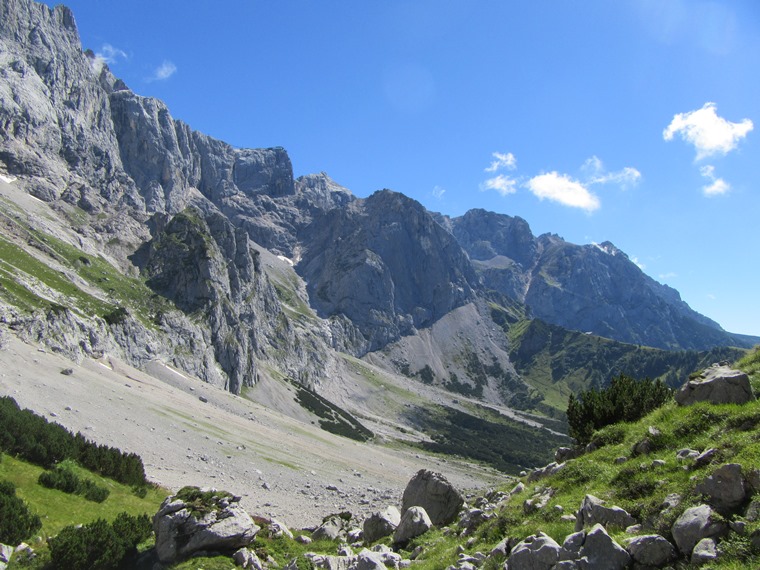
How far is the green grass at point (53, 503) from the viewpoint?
24.6m

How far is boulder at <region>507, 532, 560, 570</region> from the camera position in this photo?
10.4m

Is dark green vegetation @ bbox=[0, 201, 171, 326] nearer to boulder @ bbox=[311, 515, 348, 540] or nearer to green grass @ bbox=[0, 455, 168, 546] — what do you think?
green grass @ bbox=[0, 455, 168, 546]

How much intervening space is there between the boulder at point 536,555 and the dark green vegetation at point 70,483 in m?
27.8

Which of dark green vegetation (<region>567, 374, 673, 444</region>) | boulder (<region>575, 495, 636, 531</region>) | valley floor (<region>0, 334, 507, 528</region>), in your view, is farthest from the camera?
valley floor (<region>0, 334, 507, 528</region>)

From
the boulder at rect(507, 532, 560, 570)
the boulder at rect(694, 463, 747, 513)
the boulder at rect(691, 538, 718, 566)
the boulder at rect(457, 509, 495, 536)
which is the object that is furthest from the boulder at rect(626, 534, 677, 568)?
the boulder at rect(457, 509, 495, 536)

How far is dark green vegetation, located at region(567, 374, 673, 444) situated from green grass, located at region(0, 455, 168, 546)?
26316 mm

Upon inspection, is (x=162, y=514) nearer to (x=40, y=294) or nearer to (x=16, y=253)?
(x=40, y=294)

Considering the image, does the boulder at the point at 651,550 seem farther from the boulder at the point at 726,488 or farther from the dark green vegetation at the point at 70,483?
the dark green vegetation at the point at 70,483

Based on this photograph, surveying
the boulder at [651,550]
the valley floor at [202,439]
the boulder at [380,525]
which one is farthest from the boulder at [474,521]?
the valley floor at [202,439]

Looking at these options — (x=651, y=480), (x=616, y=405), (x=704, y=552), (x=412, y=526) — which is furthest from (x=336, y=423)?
(x=704, y=552)

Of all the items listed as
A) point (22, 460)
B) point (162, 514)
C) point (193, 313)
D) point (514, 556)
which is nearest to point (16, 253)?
point (193, 313)

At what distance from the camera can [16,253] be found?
146m

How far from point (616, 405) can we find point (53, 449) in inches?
1341

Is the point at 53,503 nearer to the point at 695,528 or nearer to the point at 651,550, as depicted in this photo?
the point at 651,550
